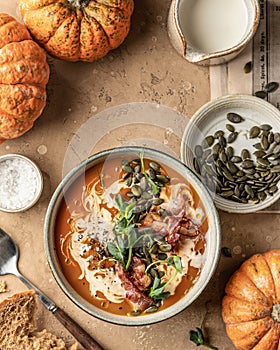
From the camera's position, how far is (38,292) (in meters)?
2.17

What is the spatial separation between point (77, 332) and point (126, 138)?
26.1 inches

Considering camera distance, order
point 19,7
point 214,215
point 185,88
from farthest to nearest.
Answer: point 185,88 → point 19,7 → point 214,215

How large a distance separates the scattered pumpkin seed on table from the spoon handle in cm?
64

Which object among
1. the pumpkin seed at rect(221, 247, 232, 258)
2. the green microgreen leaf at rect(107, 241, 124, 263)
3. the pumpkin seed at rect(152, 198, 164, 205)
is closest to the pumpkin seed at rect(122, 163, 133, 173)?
the pumpkin seed at rect(152, 198, 164, 205)

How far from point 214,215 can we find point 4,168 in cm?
71

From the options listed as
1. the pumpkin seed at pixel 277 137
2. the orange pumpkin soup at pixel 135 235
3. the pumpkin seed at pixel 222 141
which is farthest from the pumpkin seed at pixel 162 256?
the pumpkin seed at pixel 277 137

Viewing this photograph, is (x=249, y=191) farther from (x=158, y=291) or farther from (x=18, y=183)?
(x=18, y=183)

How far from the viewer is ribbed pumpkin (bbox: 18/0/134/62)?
197 centimetres

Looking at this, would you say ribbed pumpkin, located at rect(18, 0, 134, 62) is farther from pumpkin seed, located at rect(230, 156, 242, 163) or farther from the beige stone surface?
pumpkin seed, located at rect(230, 156, 242, 163)

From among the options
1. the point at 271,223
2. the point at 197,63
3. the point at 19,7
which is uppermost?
the point at 19,7

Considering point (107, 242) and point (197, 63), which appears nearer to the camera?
point (107, 242)

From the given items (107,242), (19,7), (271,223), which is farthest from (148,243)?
(19,7)

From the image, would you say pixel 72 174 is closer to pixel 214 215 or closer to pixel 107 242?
pixel 107 242

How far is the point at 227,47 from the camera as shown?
83.3 inches
